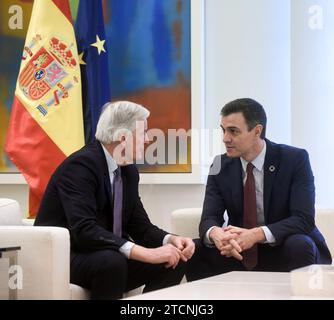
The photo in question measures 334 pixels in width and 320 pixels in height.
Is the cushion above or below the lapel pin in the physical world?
below

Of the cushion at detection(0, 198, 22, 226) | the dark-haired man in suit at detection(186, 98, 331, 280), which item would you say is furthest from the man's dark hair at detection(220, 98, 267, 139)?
the cushion at detection(0, 198, 22, 226)

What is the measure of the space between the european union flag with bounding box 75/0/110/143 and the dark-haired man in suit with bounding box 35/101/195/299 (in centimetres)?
89

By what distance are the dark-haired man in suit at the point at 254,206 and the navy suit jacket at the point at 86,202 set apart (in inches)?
10.8

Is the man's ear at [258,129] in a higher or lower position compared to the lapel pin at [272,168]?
higher

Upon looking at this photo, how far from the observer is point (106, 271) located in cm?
263

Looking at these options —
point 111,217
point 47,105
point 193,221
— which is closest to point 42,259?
point 111,217

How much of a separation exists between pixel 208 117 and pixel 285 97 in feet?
1.51

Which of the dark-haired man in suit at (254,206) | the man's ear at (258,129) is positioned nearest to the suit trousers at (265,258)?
the dark-haired man in suit at (254,206)

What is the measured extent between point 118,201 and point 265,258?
2.30 feet

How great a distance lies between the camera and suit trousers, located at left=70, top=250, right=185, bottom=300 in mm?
2641

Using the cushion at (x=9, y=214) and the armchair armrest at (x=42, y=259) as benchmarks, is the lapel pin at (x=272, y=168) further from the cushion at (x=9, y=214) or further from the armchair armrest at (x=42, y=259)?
the cushion at (x=9, y=214)

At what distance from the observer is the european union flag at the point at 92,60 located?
12.6 feet

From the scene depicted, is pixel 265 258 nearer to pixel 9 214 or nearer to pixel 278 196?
pixel 278 196

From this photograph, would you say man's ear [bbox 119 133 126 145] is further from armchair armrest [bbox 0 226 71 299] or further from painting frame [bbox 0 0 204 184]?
painting frame [bbox 0 0 204 184]
